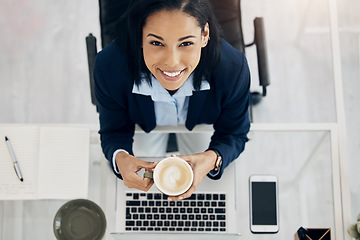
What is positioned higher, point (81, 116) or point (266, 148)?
point (81, 116)

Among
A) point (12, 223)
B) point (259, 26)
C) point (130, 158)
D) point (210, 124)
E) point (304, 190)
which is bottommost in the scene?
point (12, 223)

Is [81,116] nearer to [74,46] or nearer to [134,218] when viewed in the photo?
[74,46]

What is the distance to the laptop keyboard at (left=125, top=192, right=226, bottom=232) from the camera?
4.17 ft

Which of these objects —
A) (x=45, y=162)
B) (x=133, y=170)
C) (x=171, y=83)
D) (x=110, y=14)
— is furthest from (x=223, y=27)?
(x=45, y=162)

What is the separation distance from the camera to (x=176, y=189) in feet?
3.53

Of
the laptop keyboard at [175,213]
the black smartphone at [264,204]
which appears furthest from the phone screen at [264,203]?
the laptop keyboard at [175,213]

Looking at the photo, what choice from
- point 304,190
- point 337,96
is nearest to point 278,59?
point 304,190

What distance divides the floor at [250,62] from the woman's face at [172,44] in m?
1.11

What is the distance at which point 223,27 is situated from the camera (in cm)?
154

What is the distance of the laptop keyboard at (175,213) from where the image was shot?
1.27 metres

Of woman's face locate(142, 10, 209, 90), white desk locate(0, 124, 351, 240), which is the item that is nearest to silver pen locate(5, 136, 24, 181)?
white desk locate(0, 124, 351, 240)

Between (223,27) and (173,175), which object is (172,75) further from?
(223,27)

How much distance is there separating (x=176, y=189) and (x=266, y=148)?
1.08m

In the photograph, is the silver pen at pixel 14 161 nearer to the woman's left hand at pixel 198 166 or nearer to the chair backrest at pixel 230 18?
the woman's left hand at pixel 198 166
